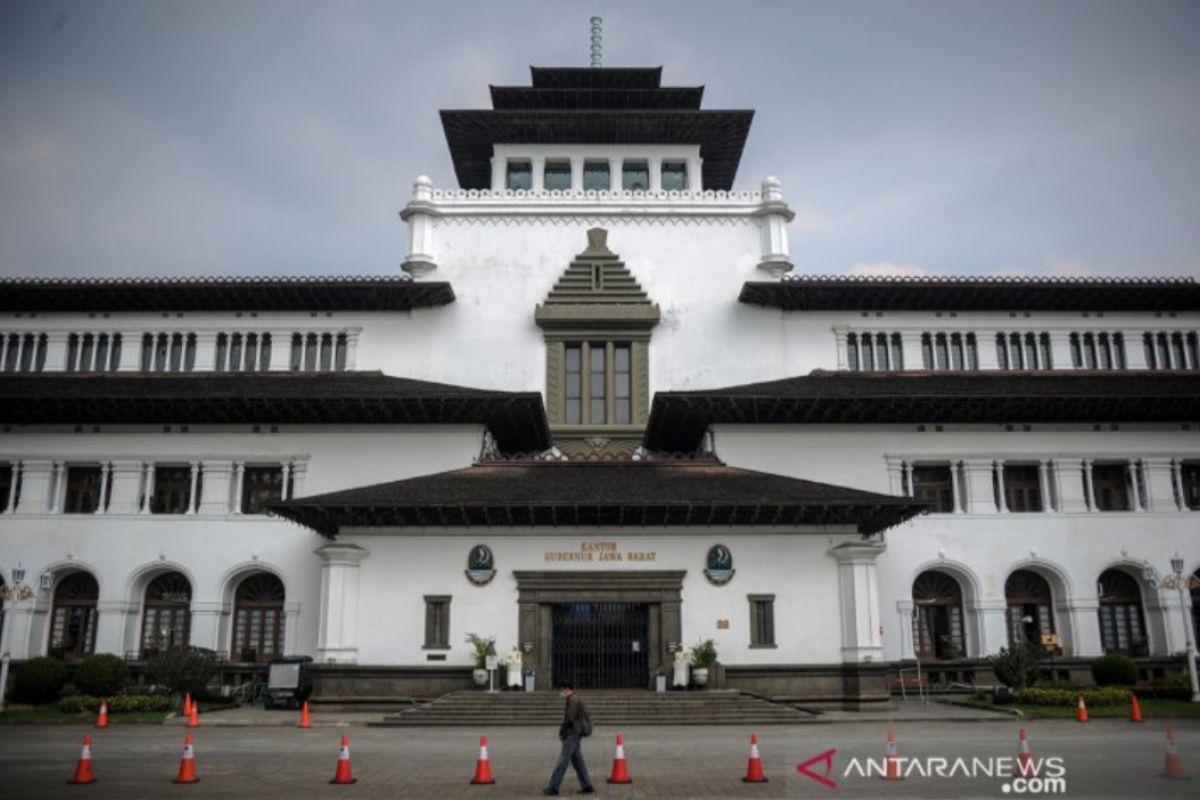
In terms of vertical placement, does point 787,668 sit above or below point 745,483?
below

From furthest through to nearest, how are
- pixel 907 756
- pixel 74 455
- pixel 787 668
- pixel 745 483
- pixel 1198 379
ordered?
pixel 1198 379 → pixel 74 455 → pixel 745 483 → pixel 787 668 → pixel 907 756

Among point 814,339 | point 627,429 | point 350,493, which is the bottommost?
point 350,493

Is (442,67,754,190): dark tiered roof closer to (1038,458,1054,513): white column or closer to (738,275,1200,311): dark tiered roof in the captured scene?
(738,275,1200,311): dark tiered roof

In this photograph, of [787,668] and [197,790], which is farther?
[787,668]

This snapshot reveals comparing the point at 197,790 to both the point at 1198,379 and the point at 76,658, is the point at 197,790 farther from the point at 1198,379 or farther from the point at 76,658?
the point at 1198,379

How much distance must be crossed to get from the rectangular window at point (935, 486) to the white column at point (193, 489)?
27.6 metres

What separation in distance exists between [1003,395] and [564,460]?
16472 mm

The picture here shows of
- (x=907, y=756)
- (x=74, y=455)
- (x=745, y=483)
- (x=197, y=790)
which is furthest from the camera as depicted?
(x=74, y=455)

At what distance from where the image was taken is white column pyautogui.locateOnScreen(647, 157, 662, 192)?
159ft

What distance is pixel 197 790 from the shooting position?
53.4ft

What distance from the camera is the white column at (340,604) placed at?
31062 millimetres

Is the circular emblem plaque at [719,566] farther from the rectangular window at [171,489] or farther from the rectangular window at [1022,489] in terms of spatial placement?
the rectangular window at [171,489]

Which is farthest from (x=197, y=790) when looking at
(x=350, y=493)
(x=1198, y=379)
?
(x=1198, y=379)

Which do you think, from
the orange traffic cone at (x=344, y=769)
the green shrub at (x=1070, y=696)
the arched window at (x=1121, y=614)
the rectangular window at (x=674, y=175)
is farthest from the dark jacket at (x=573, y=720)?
the rectangular window at (x=674, y=175)
